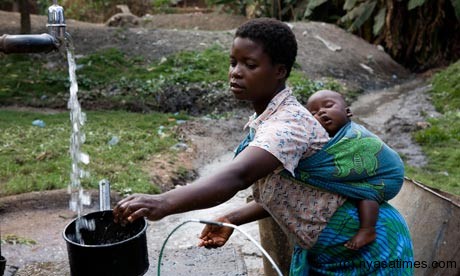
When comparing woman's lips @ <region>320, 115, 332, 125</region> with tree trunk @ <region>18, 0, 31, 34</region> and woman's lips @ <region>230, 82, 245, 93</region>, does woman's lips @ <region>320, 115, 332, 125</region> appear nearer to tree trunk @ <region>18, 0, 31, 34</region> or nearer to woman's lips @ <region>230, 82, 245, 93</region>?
woman's lips @ <region>230, 82, 245, 93</region>

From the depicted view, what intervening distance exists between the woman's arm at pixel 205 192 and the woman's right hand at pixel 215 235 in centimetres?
54

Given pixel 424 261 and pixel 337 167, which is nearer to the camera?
pixel 337 167

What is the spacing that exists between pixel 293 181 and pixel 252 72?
362mm

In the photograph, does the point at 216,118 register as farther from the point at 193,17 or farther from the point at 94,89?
the point at 193,17

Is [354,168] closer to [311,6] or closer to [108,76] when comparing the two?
[108,76]

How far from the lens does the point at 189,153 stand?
6.18 meters

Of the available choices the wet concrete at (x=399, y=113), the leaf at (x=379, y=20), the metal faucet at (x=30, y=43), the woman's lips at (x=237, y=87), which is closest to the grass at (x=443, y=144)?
the wet concrete at (x=399, y=113)

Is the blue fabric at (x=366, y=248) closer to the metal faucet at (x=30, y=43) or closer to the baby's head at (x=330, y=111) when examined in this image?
the baby's head at (x=330, y=111)

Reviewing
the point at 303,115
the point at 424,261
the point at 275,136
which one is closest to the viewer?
the point at 275,136

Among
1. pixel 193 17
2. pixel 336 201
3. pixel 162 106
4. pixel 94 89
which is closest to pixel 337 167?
pixel 336 201

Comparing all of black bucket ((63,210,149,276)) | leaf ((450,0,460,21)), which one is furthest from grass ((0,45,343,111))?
black bucket ((63,210,149,276))

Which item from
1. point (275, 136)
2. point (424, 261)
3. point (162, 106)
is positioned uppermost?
point (275, 136)

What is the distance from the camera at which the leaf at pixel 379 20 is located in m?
13.3

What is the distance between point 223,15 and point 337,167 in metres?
15.2
